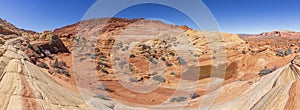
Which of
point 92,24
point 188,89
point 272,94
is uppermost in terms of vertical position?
point 92,24

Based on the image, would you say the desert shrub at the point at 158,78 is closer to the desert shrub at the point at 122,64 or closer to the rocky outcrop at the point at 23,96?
the desert shrub at the point at 122,64

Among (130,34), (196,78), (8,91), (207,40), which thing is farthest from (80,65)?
(130,34)

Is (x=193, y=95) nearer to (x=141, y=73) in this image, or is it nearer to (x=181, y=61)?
(x=141, y=73)

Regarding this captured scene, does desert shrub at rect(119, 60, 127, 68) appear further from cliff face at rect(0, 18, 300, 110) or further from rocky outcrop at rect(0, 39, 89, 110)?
rocky outcrop at rect(0, 39, 89, 110)

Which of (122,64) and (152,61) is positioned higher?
(152,61)

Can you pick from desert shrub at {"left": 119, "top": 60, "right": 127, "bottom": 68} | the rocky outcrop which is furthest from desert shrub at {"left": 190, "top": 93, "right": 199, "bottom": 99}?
desert shrub at {"left": 119, "top": 60, "right": 127, "bottom": 68}

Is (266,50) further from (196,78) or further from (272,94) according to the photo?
(272,94)

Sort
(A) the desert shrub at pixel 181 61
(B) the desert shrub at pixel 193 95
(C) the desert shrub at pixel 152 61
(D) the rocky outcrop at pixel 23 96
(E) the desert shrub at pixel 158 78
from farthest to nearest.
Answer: (A) the desert shrub at pixel 181 61 → (C) the desert shrub at pixel 152 61 → (E) the desert shrub at pixel 158 78 → (B) the desert shrub at pixel 193 95 → (D) the rocky outcrop at pixel 23 96

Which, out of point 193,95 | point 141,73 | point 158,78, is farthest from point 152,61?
point 193,95

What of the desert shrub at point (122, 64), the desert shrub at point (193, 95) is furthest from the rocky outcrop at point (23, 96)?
the desert shrub at point (122, 64)

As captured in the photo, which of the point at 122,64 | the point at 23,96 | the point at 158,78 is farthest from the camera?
the point at 122,64

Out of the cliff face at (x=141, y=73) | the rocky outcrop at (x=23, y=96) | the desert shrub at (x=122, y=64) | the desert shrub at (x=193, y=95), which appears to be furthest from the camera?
the desert shrub at (x=122, y=64)
